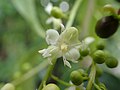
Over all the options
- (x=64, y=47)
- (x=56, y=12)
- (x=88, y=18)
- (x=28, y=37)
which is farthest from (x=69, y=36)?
(x=28, y=37)

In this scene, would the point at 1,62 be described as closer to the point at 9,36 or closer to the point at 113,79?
Answer: the point at 9,36

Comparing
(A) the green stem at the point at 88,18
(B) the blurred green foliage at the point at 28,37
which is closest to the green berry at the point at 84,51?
(B) the blurred green foliage at the point at 28,37

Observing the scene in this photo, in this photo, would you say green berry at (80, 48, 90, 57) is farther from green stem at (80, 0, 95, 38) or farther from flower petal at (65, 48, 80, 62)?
green stem at (80, 0, 95, 38)

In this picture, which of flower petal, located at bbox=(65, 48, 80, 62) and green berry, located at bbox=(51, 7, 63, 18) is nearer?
flower petal, located at bbox=(65, 48, 80, 62)

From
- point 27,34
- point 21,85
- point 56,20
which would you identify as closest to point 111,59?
point 56,20

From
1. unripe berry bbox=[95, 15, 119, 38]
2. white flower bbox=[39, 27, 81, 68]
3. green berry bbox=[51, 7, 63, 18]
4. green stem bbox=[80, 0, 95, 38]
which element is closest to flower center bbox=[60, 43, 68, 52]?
white flower bbox=[39, 27, 81, 68]

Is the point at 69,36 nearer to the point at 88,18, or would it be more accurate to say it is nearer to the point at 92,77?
the point at 92,77

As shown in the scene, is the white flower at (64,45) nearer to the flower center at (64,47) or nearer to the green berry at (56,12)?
the flower center at (64,47)

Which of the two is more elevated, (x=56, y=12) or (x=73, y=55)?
(x=56, y=12)
